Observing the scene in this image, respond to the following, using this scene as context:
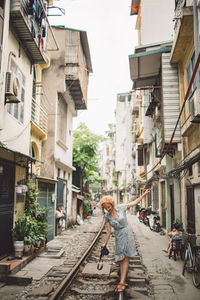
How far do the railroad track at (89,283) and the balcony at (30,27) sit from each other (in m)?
7.31

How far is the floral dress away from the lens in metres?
5.23

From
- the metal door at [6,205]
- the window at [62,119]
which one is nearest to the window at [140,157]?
the window at [62,119]

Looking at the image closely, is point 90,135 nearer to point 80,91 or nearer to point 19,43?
point 80,91

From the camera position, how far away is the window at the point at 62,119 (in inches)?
625

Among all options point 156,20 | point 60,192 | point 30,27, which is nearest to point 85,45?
point 156,20

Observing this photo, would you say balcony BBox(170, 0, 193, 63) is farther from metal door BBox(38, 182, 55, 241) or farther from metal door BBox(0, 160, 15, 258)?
metal door BBox(38, 182, 55, 241)

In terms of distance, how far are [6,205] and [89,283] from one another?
3.38m

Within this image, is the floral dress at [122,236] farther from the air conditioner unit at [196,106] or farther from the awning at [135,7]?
the awning at [135,7]

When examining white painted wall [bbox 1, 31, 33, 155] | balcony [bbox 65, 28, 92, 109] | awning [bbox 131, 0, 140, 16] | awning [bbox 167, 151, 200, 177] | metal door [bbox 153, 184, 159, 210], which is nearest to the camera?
awning [bbox 167, 151, 200, 177]

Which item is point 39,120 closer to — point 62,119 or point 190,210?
point 62,119

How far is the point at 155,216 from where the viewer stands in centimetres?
1634

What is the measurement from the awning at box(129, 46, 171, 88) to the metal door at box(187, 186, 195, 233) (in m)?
6.17

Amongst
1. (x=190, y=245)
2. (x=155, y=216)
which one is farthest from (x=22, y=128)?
(x=155, y=216)

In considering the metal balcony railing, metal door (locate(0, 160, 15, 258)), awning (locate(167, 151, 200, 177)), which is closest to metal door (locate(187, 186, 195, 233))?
awning (locate(167, 151, 200, 177))
